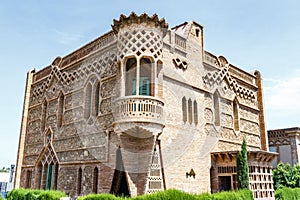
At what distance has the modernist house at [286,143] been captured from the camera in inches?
835

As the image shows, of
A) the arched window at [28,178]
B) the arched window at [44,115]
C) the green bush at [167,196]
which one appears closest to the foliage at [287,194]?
the green bush at [167,196]

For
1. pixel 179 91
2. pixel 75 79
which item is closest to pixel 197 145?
pixel 179 91

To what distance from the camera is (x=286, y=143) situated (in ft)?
71.5

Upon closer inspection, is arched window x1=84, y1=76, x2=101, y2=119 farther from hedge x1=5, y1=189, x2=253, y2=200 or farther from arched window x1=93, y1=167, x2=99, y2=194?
hedge x1=5, y1=189, x2=253, y2=200

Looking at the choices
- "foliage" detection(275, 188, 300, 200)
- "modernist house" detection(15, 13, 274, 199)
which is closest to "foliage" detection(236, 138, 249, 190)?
"modernist house" detection(15, 13, 274, 199)

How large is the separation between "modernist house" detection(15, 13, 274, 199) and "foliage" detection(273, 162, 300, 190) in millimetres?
2115

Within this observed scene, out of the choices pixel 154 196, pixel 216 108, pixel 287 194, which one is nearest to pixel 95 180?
pixel 154 196

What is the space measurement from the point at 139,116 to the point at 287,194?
10.9 m

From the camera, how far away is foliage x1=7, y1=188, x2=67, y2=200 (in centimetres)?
1055

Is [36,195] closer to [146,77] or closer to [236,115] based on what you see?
[146,77]

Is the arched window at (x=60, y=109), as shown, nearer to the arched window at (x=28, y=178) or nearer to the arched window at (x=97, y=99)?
the arched window at (x=97, y=99)

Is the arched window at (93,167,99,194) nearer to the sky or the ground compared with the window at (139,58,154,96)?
nearer to the ground

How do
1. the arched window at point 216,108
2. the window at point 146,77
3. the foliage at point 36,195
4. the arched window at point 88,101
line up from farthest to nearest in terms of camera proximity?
the arched window at point 216,108 < the arched window at point 88,101 < the window at point 146,77 < the foliage at point 36,195

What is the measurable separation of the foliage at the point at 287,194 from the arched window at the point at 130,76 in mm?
10220
